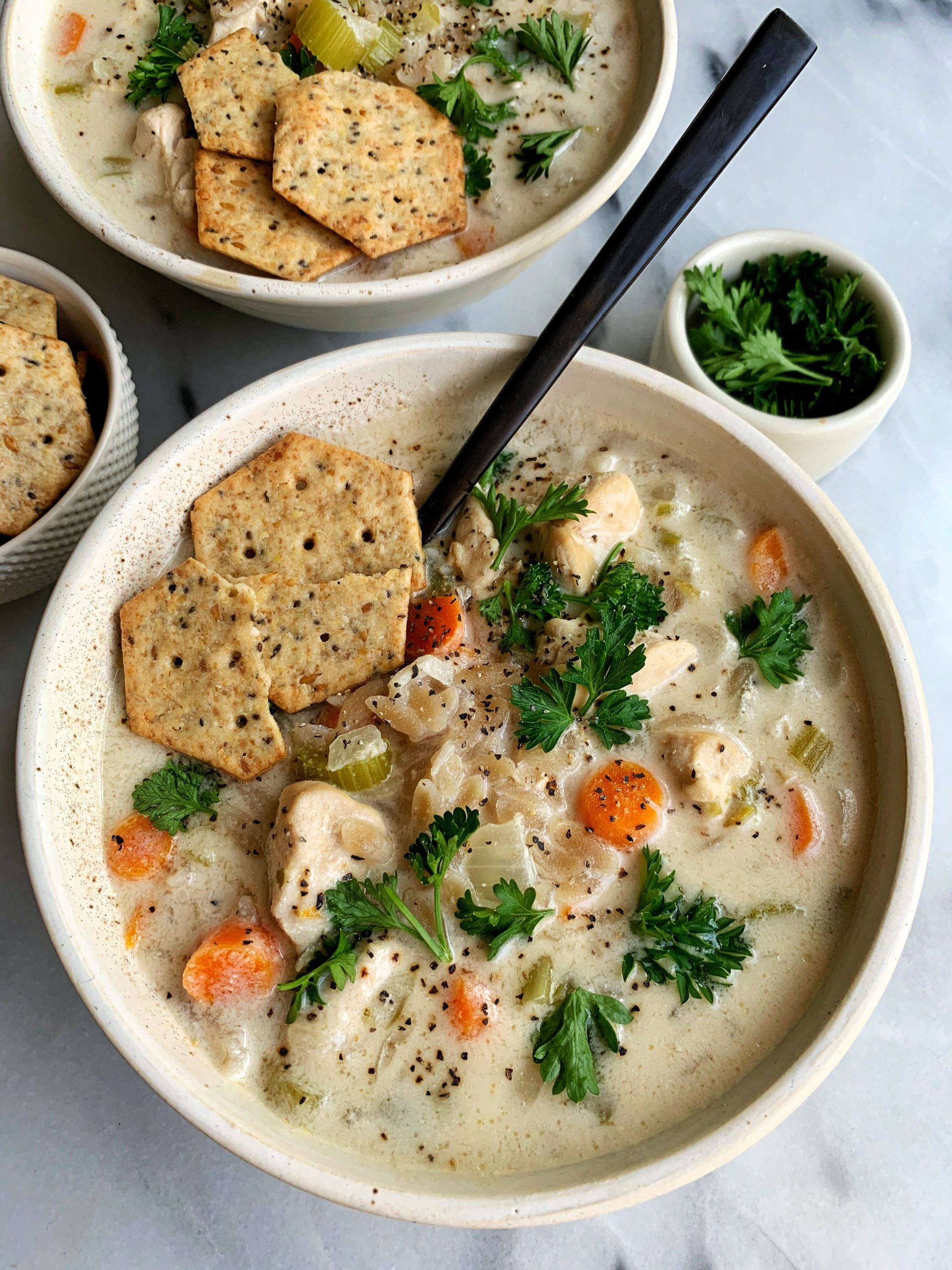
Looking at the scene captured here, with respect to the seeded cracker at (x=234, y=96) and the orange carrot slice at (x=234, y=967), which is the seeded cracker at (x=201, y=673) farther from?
the seeded cracker at (x=234, y=96)

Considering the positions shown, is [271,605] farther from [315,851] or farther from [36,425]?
[36,425]

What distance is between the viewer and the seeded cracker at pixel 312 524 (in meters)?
2.13

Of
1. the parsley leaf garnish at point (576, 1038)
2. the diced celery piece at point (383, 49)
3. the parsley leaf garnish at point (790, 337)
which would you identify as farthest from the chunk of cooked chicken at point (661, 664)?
the diced celery piece at point (383, 49)

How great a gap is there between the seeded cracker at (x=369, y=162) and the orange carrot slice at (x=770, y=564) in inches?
37.3

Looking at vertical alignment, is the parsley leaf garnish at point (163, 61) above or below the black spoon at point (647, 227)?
below

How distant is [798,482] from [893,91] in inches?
69.3

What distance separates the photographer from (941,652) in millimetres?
2717

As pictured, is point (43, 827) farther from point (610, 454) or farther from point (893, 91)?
point (893, 91)

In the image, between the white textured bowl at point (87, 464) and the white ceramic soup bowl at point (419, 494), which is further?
the white textured bowl at point (87, 464)

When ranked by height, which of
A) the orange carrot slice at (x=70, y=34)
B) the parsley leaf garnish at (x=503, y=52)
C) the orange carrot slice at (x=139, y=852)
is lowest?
the orange carrot slice at (x=139, y=852)

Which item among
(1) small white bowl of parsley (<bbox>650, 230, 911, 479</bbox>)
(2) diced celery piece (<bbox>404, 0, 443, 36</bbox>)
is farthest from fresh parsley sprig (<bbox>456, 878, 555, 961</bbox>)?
(2) diced celery piece (<bbox>404, 0, 443, 36</bbox>)

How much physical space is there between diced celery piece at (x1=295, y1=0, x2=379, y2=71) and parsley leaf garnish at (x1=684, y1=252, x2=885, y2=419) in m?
0.89

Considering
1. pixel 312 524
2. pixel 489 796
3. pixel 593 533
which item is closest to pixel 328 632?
pixel 312 524

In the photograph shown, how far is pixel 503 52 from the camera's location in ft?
7.91
